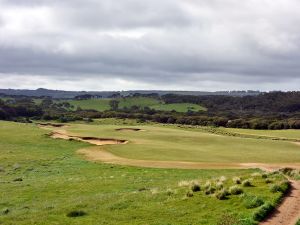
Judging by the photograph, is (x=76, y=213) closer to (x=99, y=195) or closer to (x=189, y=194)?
(x=99, y=195)

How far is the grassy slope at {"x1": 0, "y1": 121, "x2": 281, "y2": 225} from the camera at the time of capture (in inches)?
777

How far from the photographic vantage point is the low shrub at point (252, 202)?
2016 cm

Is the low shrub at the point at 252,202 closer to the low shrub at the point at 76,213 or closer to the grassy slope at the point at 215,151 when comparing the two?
the low shrub at the point at 76,213

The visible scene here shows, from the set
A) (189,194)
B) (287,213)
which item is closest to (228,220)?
(287,213)

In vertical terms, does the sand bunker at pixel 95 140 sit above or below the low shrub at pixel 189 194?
below

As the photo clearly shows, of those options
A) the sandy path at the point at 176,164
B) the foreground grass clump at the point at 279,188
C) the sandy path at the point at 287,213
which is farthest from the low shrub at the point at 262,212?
the sandy path at the point at 176,164

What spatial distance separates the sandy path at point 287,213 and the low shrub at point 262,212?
0.22 metres

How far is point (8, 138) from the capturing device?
77500 millimetres

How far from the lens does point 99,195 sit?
26.8 meters

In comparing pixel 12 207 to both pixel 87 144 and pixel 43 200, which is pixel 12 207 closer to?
pixel 43 200

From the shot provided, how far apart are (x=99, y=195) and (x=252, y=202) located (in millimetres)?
9950

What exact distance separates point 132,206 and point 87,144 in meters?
49.7

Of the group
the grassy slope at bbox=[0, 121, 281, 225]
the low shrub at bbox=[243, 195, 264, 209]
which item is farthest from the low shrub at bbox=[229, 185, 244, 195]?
the low shrub at bbox=[243, 195, 264, 209]

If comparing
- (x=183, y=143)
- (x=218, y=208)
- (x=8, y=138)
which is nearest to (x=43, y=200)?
(x=218, y=208)
